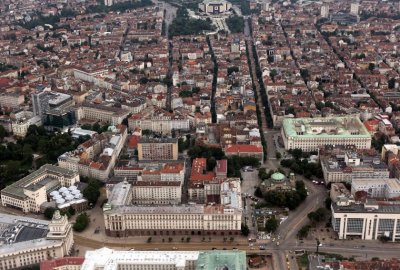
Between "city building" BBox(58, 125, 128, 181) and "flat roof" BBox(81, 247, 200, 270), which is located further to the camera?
"city building" BBox(58, 125, 128, 181)

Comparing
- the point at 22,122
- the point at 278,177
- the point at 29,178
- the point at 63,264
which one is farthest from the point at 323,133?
the point at 22,122

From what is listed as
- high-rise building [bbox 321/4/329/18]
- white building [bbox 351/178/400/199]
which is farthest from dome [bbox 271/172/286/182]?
high-rise building [bbox 321/4/329/18]

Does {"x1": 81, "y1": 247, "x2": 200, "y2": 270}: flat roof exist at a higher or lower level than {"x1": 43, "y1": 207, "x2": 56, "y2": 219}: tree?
higher

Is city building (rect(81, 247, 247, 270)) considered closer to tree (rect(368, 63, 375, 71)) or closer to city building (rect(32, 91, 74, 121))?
city building (rect(32, 91, 74, 121))

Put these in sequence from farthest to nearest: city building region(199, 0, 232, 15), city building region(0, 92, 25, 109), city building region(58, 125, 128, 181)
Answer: city building region(199, 0, 232, 15) < city building region(0, 92, 25, 109) < city building region(58, 125, 128, 181)

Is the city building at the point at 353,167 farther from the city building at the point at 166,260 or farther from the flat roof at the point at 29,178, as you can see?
the flat roof at the point at 29,178

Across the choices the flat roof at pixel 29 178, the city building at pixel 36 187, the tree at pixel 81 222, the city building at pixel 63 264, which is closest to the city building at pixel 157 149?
the city building at pixel 36 187
